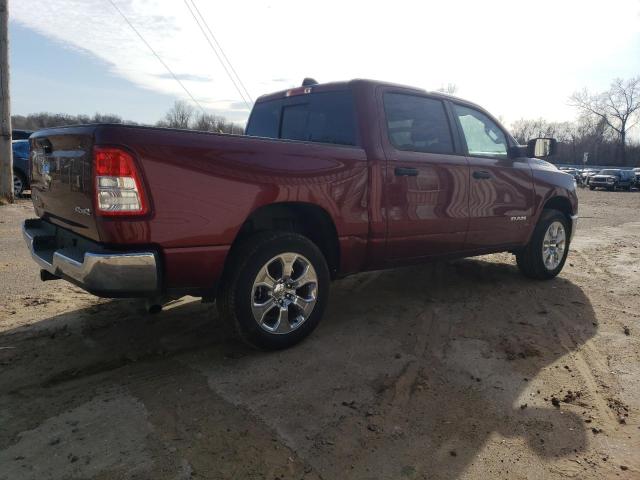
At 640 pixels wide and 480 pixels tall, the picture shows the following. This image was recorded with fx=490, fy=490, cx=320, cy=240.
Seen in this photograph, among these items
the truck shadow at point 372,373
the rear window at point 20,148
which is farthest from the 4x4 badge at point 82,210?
the rear window at point 20,148

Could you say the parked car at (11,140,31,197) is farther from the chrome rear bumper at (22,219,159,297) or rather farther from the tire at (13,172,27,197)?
the chrome rear bumper at (22,219,159,297)

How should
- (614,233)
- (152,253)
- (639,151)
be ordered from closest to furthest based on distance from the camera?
(152,253)
(614,233)
(639,151)

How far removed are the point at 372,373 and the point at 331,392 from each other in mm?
392

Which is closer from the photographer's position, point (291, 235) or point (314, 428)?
point (314, 428)

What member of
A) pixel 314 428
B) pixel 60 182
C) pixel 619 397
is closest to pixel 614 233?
pixel 619 397

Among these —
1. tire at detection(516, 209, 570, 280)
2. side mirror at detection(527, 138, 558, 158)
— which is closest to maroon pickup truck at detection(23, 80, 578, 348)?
side mirror at detection(527, 138, 558, 158)

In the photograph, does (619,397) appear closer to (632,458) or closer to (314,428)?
(632,458)

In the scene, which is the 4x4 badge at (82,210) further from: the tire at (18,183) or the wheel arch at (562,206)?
the tire at (18,183)

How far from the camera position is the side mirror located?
17.3 ft

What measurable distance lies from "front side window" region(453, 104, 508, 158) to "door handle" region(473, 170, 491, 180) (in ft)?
0.58

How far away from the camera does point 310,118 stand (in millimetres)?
4254

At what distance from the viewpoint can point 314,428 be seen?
253 centimetres

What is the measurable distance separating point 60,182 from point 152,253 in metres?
0.93

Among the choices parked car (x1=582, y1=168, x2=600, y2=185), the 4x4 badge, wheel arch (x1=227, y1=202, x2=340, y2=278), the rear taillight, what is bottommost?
wheel arch (x1=227, y1=202, x2=340, y2=278)
